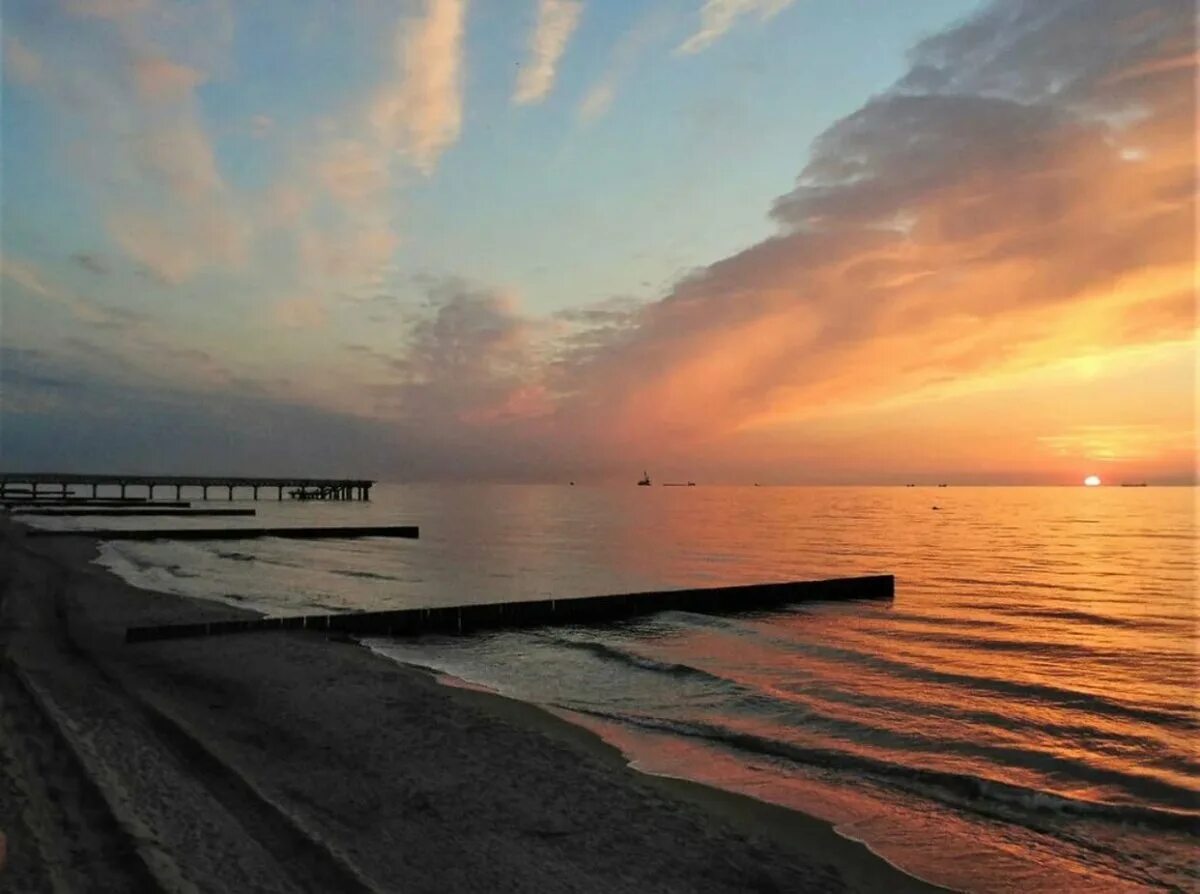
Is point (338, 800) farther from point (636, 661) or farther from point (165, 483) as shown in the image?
point (165, 483)

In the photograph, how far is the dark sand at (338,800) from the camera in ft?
20.0

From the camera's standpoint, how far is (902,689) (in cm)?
1548

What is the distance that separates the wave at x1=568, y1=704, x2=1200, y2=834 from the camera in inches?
365

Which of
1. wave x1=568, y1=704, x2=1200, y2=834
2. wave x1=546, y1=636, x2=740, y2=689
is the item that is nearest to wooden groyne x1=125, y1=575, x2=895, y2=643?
wave x1=546, y1=636, x2=740, y2=689

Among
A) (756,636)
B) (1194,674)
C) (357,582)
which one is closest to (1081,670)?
(1194,674)

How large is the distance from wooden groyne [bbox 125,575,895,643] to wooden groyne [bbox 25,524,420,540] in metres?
28.3

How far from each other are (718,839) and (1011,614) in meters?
21.7

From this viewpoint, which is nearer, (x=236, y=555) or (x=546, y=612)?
(x=546, y=612)

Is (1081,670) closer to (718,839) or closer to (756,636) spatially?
(756,636)

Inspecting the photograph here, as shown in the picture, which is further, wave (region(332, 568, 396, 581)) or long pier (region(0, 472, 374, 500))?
Result: long pier (region(0, 472, 374, 500))

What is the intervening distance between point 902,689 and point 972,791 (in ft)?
18.8

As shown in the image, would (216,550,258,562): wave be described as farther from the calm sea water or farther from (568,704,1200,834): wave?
(568,704,1200,834): wave

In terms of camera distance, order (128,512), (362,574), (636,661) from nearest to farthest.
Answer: (636,661) → (362,574) → (128,512)

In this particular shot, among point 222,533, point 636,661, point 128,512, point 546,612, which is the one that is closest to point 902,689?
point 636,661
